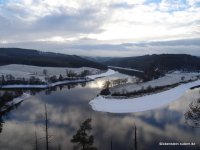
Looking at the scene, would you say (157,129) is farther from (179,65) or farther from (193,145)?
(179,65)

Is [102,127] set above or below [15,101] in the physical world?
above

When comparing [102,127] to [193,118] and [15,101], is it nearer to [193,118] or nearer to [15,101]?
[193,118]

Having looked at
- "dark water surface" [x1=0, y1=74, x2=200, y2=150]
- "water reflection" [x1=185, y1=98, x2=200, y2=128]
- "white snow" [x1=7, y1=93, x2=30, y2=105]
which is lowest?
"white snow" [x1=7, y1=93, x2=30, y2=105]

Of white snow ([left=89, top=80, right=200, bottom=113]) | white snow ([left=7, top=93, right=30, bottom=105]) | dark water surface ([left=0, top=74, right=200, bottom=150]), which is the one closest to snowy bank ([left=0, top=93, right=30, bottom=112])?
white snow ([left=7, top=93, right=30, bottom=105])

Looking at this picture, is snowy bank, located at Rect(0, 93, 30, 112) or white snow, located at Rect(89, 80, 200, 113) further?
snowy bank, located at Rect(0, 93, 30, 112)

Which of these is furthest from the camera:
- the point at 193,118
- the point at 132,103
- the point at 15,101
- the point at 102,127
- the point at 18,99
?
the point at 18,99

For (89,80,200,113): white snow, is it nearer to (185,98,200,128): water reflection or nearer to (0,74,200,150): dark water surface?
(0,74,200,150): dark water surface

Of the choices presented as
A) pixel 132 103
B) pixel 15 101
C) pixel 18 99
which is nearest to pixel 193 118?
pixel 132 103

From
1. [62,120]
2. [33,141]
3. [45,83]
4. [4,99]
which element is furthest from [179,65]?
[33,141]

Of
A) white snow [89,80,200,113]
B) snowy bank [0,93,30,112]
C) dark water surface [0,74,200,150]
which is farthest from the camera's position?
snowy bank [0,93,30,112]

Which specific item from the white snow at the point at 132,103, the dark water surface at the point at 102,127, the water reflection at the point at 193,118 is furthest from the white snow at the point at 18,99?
the water reflection at the point at 193,118
